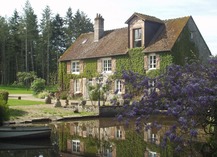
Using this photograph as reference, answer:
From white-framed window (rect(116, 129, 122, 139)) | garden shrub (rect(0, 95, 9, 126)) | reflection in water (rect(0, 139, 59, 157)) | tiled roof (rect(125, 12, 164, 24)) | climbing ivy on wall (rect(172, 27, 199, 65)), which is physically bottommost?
reflection in water (rect(0, 139, 59, 157))

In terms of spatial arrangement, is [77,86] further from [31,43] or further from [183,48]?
[31,43]

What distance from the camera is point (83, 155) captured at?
1188 centimetres

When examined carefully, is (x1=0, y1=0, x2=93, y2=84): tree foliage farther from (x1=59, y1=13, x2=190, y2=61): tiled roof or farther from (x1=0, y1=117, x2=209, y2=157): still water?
(x1=0, y1=117, x2=209, y2=157): still water

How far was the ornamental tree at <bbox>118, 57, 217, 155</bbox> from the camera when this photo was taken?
28.3 feet

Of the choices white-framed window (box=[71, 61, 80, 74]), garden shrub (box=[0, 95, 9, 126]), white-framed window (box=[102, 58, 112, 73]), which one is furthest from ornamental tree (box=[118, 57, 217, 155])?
white-framed window (box=[71, 61, 80, 74])

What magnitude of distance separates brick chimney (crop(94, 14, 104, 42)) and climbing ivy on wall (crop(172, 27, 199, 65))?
10.7 meters

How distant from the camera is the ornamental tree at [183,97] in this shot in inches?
340

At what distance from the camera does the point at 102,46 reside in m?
35.6

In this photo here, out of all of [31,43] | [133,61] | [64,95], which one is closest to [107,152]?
[133,61]

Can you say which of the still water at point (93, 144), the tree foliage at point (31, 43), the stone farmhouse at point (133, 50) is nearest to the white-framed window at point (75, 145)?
the still water at point (93, 144)

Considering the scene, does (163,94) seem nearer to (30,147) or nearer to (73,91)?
(30,147)

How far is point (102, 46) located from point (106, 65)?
2.58m

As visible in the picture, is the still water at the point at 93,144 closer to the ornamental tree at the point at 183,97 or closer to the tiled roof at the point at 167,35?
the ornamental tree at the point at 183,97

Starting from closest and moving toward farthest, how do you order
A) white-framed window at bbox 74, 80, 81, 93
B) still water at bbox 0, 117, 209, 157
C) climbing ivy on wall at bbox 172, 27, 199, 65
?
still water at bbox 0, 117, 209, 157 → climbing ivy on wall at bbox 172, 27, 199, 65 → white-framed window at bbox 74, 80, 81, 93
